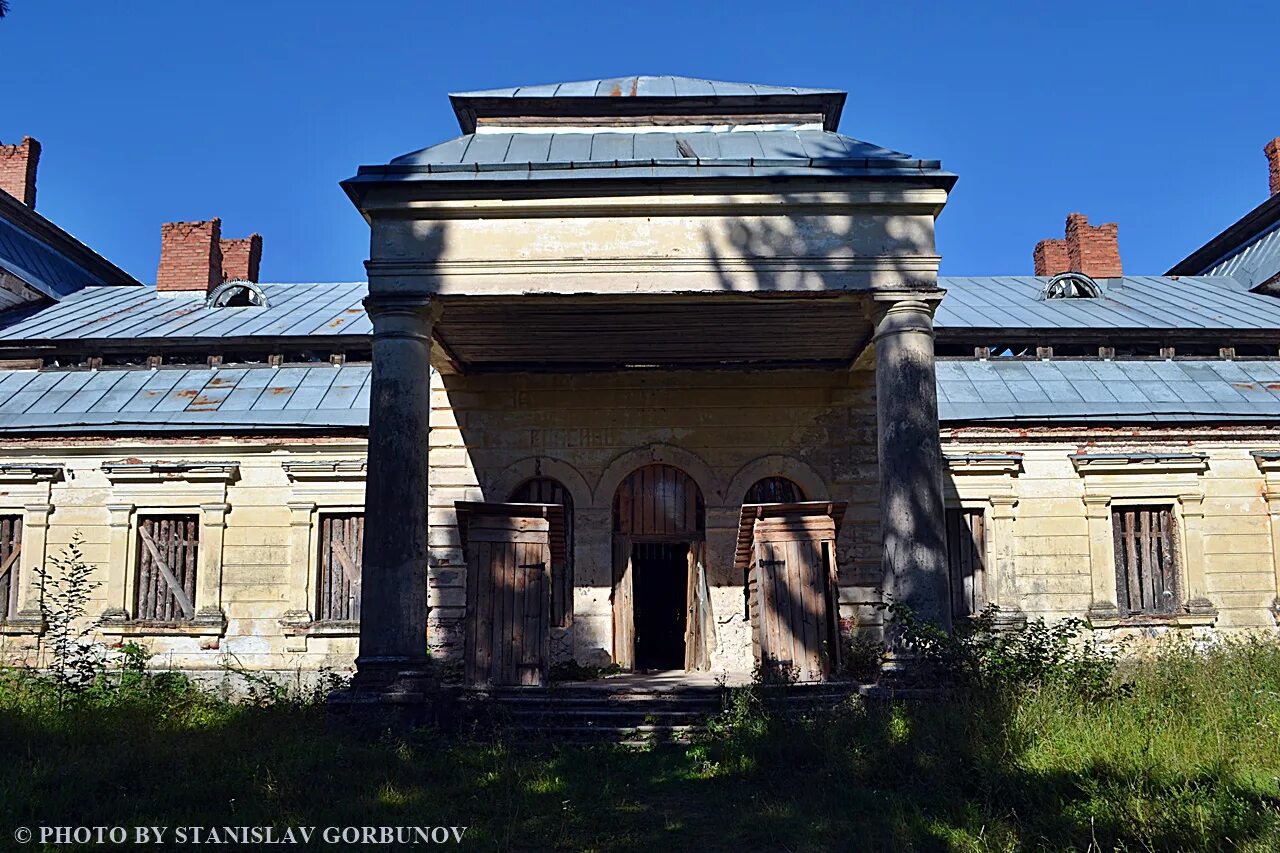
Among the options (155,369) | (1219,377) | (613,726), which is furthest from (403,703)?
(1219,377)

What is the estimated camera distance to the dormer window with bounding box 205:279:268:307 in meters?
22.3

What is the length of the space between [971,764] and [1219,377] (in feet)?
43.5

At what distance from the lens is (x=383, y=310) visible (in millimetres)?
12016

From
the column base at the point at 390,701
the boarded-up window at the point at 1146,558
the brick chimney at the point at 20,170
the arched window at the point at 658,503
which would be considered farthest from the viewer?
the brick chimney at the point at 20,170

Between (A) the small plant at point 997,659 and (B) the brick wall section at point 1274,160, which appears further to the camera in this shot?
(B) the brick wall section at point 1274,160

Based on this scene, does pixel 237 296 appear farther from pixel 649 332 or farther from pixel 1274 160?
pixel 1274 160

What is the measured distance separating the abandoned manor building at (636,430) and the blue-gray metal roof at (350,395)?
0.07 meters

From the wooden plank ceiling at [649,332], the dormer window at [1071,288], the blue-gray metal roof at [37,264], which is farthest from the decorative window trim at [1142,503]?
the blue-gray metal roof at [37,264]

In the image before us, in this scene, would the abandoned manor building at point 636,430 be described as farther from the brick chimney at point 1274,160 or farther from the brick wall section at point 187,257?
the brick chimney at point 1274,160

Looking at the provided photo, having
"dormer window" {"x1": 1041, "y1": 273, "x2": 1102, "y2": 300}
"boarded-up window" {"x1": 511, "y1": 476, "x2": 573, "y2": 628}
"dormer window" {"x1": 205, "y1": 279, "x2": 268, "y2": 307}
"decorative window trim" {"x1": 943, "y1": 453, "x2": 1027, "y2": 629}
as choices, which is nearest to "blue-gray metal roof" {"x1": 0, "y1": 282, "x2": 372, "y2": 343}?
"dormer window" {"x1": 205, "y1": 279, "x2": 268, "y2": 307}

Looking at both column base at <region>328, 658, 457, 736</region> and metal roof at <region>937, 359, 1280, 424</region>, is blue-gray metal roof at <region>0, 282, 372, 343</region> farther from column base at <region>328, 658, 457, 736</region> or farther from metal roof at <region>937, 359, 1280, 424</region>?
metal roof at <region>937, 359, 1280, 424</region>

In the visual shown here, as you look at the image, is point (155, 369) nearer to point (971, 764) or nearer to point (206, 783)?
point (206, 783)

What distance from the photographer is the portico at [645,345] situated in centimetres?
1176

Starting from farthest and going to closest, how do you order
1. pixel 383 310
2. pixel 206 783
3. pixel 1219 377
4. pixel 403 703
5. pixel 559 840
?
pixel 1219 377
pixel 383 310
pixel 403 703
pixel 206 783
pixel 559 840
